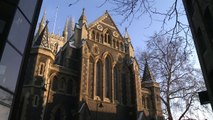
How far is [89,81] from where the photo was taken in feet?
75.9

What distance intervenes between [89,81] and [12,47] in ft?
52.0

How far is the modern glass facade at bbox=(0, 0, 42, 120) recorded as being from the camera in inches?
280

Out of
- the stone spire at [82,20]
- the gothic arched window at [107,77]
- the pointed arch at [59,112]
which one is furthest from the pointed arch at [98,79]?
the stone spire at [82,20]

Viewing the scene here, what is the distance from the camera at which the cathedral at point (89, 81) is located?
19.5m

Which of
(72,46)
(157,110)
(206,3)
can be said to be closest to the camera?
(206,3)

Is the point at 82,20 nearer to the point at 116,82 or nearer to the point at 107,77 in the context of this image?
the point at 107,77

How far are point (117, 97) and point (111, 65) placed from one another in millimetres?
3938

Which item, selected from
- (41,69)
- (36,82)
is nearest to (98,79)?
(41,69)

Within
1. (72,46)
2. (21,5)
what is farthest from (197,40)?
(72,46)

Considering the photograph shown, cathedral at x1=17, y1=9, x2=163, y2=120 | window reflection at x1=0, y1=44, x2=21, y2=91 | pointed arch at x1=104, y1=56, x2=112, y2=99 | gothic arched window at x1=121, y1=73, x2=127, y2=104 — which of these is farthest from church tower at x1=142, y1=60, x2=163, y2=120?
window reflection at x1=0, y1=44, x2=21, y2=91

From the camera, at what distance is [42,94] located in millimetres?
19062

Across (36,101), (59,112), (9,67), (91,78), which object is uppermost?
(91,78)

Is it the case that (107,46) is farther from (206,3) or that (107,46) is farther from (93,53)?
(206,3)

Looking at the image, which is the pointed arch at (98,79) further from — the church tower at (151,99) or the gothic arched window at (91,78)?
the church tower at (151,99)
